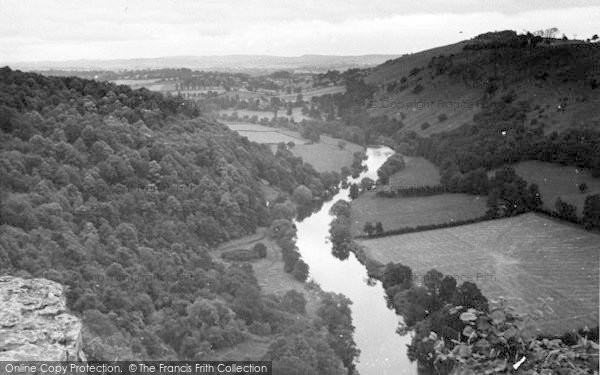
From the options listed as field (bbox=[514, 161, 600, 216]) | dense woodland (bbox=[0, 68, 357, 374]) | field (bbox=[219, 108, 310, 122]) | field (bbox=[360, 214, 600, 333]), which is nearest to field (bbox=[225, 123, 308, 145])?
field (bbox=[219, 108, 310, 122])

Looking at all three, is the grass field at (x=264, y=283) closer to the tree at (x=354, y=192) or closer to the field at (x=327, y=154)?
the tree at (x=354, y=192)

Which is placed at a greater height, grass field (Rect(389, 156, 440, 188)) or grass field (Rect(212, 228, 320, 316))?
grass field (Rect(389, 156, 440, 188))

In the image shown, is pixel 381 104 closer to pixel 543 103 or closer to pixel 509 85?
pixel 509 85

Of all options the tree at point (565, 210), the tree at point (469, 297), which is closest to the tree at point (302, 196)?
the tree at point (565, 210)

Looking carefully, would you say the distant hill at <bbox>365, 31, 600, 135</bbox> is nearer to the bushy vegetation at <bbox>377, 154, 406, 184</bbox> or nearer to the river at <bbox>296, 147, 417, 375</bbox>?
the bushy vegetation at <bbox>377, 154, 406, 184</bbox>

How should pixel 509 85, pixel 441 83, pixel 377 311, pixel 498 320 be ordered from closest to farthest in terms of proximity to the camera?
pixel 498 320 → pixel 377 311 → pixel 509 85 → pixel 441 83

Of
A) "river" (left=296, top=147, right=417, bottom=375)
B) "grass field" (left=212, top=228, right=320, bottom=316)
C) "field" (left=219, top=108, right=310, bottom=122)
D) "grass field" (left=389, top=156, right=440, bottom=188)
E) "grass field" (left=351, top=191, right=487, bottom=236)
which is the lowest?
"river" (left=296, top=147, right=417, bottom=375)

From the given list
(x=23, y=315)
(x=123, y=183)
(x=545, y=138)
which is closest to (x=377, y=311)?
(x=123, y=183)
